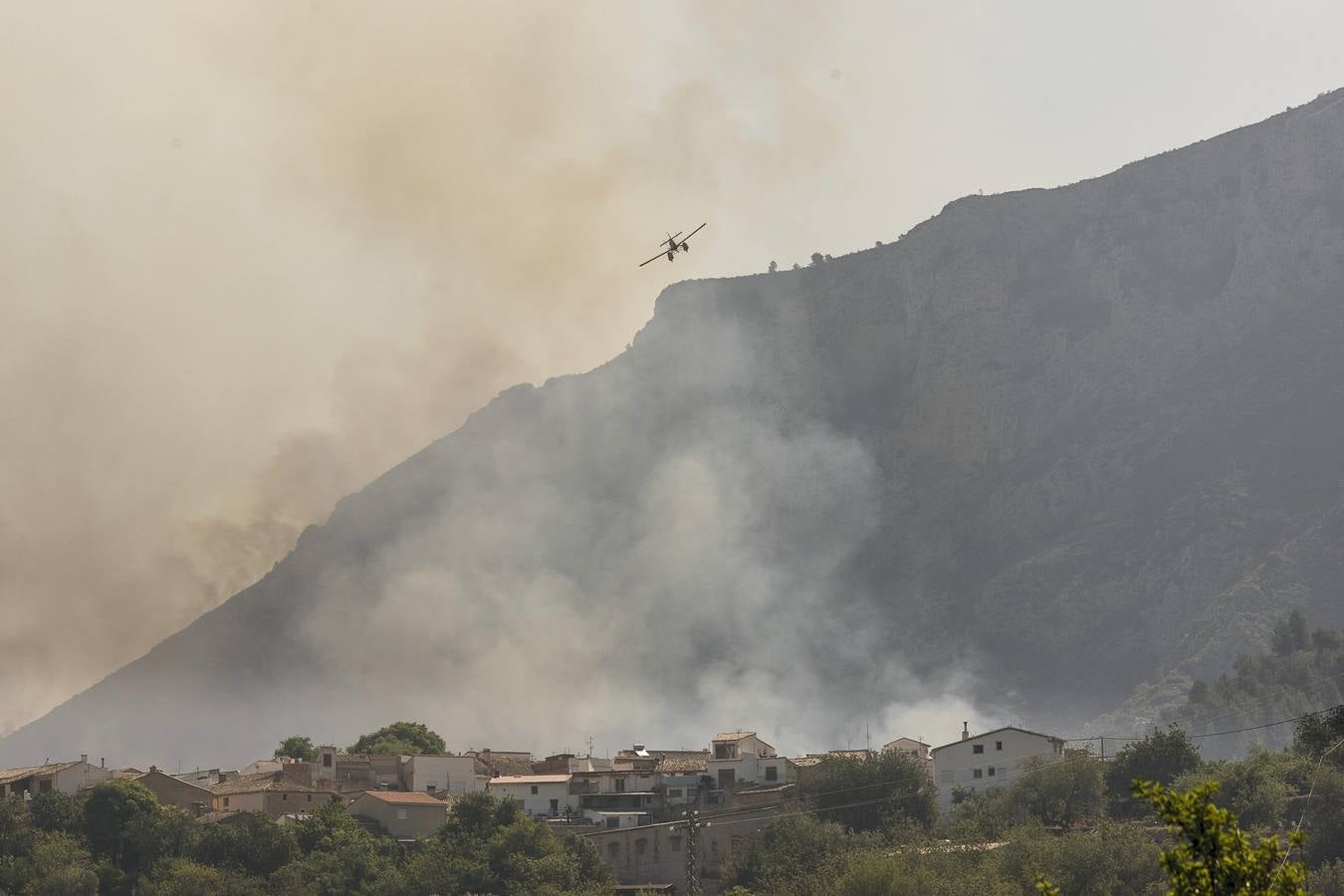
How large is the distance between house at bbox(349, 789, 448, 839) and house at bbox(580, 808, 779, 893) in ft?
40.4

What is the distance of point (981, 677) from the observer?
195875mm

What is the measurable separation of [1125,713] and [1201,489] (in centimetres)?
3725

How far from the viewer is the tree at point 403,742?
137225 mm

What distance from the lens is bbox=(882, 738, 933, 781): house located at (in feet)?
377

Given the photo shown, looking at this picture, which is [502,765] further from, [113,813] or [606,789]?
[113,813]

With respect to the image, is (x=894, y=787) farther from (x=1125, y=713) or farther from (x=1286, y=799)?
(x=1125, y=713)

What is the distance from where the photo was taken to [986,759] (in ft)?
371

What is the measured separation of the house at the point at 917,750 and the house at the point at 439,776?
31.3 m

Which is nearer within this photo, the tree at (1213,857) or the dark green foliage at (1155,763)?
the tree at (1213,857)

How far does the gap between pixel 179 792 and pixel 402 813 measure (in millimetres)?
16295

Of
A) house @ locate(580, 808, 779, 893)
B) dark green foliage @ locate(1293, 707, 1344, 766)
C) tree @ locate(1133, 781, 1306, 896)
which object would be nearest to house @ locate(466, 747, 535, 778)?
house @ locate(580, 808, 779, 893)

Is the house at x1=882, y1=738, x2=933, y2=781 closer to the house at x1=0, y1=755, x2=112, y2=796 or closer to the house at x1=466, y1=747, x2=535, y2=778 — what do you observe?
the house at x1=466, y1=747, x2=535, y2=778

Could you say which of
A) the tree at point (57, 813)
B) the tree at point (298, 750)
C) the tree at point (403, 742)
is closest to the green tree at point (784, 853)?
the tree at point (57, 813)

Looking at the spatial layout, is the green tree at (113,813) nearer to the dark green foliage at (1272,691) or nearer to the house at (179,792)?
the house at (179,792)
